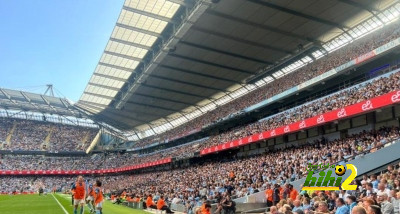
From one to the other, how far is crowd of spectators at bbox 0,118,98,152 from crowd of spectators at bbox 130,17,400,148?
31.3 metres

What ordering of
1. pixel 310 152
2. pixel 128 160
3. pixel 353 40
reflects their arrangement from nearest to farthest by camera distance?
pixel 310 152
pixel 353 40
pixel 128 160

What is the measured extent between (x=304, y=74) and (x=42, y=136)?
2386 inches

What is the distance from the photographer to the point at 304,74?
3731 cm

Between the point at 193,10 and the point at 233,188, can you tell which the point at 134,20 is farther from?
the point at 233,188

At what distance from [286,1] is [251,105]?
16434 millimetres

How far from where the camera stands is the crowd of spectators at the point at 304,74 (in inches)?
1169

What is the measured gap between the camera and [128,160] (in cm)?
7300

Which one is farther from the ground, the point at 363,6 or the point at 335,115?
the point at 363,6

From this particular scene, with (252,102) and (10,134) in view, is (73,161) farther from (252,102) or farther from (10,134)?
(252,102)

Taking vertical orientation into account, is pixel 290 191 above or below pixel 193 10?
below

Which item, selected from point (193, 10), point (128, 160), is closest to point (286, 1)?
point (193, 10)

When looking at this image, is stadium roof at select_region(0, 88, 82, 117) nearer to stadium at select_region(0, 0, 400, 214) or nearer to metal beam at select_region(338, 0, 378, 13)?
stadium at select_region(0, 0, 400, 214)

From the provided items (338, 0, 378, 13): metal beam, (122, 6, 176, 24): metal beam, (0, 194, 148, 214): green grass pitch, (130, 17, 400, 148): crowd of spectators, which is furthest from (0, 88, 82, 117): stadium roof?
(338, 0, 378, 13): metal beam

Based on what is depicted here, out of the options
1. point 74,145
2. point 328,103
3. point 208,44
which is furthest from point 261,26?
point 74,145
